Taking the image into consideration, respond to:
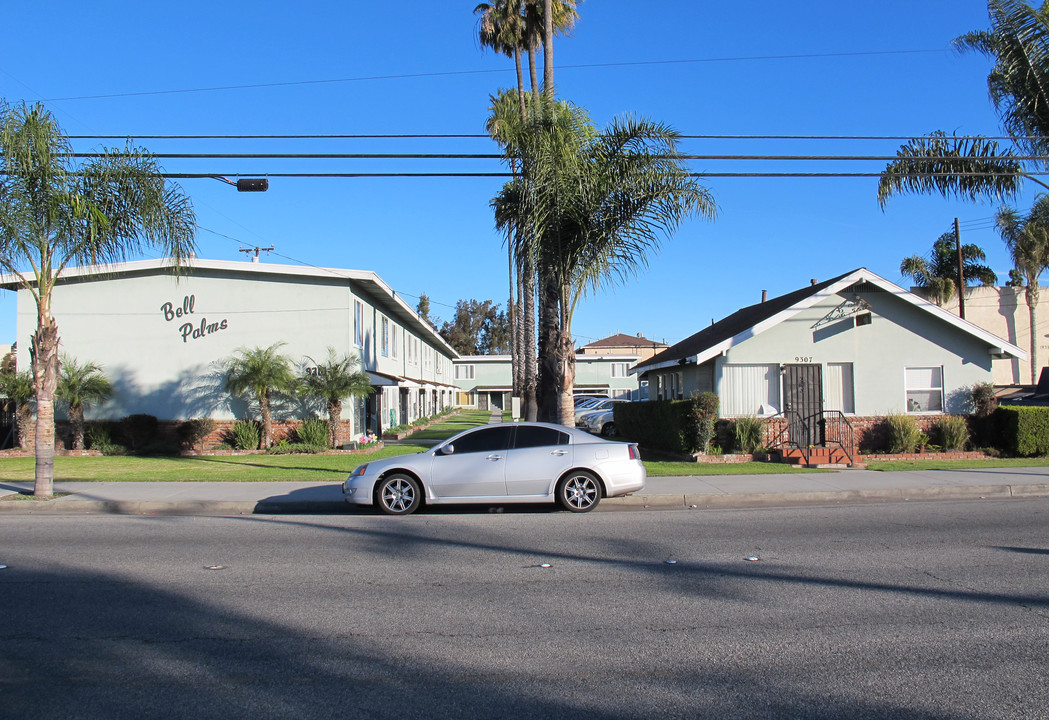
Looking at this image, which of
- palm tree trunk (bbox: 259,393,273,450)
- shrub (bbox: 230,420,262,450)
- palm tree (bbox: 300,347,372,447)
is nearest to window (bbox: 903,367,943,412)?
palm tree (bbox: 300,347,372,447)

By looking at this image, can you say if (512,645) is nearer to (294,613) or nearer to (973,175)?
(294,613)

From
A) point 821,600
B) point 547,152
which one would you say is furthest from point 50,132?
point 821,600

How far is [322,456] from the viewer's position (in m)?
21.5

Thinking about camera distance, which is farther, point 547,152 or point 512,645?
point 547,152

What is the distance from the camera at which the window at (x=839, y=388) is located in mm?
20812

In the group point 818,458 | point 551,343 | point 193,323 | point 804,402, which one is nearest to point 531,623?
point 551,343

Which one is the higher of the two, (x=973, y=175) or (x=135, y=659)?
(x=973, y=175)

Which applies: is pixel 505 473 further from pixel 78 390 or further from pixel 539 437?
pixel 78 390

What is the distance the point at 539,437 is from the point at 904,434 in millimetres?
12150

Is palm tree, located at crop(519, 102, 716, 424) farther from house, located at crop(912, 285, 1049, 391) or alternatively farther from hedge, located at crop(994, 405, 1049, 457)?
house, located at crop(912, 285, 1049, 391)

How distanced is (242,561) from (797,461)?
13.9 meters

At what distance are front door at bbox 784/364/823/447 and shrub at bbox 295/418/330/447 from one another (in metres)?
12.9

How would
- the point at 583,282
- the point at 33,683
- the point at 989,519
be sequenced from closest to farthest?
the point at 33,683, the point at 989,519, the point at 583,282

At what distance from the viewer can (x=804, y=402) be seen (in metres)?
20.6
